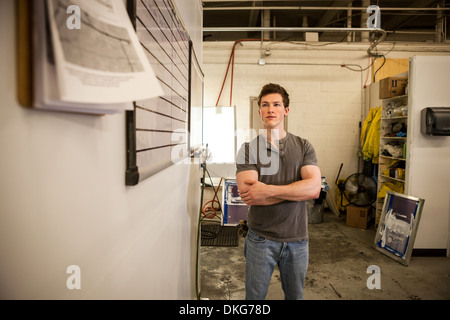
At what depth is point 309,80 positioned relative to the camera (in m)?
4.98

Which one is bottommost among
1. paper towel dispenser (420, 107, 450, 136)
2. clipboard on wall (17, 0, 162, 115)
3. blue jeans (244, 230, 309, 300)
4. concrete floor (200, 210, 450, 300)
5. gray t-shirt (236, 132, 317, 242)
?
concrete floor (200, 210, 450, 300)

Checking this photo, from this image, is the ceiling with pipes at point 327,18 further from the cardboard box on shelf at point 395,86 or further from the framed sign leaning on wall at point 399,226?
the framed sign leaning on wall at point 399,226

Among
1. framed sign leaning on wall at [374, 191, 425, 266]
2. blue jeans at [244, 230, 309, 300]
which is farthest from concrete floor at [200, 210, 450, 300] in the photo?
blue jeans at [244, 230, 309, 300]

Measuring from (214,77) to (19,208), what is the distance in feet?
16.1

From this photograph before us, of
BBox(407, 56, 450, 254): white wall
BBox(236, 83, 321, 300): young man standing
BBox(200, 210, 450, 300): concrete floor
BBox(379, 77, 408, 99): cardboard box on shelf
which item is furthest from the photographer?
BBox(379, 77, 408, 99): cardboard box on shelf

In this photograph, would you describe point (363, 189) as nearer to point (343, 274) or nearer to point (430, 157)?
point (430, 157)

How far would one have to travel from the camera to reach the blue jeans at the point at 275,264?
156 centimetres

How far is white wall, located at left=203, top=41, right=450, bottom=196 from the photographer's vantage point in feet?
16.2

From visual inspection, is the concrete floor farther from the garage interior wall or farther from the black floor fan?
the garage interior wall

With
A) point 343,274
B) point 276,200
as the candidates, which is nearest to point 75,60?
point 276,200

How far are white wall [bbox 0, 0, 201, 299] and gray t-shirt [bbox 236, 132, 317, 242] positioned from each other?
0.94 m

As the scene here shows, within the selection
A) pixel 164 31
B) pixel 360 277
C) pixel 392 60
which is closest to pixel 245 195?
pixel 164 31

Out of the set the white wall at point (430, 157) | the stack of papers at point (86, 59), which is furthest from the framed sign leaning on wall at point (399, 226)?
the stack of papers at point (86, 59)

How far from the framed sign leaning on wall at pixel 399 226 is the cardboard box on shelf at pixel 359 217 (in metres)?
0.77
